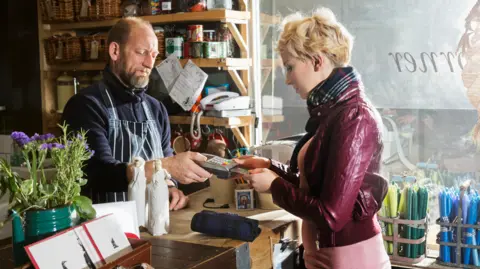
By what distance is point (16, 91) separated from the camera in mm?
4691

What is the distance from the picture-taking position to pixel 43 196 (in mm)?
1599

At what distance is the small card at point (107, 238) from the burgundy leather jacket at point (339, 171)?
69cm

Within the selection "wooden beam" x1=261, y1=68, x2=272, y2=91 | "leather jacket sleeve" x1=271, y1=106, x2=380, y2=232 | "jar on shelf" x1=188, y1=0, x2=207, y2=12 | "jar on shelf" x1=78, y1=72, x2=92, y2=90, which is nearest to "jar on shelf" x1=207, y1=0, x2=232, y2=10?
"jar on shelf" x1=188, y1=0, x2=207, y2=12

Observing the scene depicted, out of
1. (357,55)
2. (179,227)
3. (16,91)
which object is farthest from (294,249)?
(16,91)

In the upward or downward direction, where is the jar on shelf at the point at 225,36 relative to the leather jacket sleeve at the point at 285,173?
upward

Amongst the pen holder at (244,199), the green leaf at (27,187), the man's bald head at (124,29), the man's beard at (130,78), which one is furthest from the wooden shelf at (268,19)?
the green leaf at (27,187)

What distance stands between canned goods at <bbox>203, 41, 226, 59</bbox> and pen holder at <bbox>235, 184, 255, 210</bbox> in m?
1.14

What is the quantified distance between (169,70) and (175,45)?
0.18m

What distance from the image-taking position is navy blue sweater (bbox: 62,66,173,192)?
8.55 ft

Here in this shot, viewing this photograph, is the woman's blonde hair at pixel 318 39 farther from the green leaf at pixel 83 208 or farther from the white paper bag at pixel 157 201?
the green leaf at pixel 83 208

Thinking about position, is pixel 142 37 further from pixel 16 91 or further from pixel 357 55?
pixel 16 91

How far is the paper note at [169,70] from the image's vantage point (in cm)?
383

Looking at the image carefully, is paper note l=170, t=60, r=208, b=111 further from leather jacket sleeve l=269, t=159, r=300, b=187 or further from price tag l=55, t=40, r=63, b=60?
leather jacket sleeve l=269, t=159, r=300, b=187

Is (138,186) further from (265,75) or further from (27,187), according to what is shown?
(265,75)
